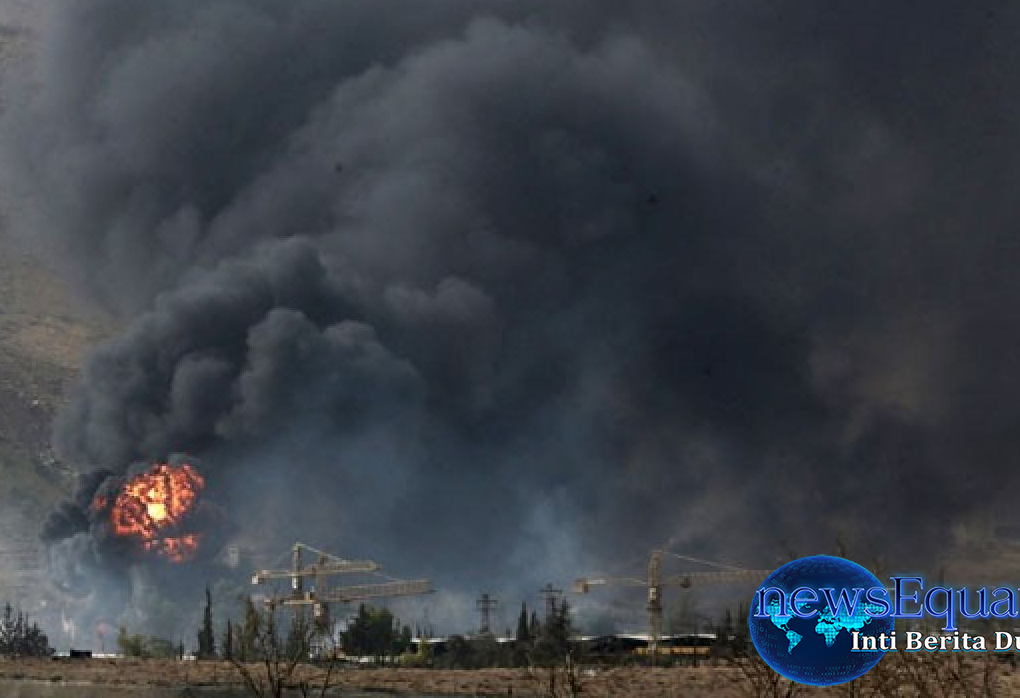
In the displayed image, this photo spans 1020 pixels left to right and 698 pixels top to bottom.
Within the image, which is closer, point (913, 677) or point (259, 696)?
point (913, 677)

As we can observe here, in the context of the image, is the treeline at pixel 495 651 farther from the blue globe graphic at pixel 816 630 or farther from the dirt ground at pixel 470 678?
the blue globe graphic at pixel 816 630

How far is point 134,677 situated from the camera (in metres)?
149

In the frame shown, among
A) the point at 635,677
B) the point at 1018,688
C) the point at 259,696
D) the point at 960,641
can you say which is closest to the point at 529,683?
the point at 635,677

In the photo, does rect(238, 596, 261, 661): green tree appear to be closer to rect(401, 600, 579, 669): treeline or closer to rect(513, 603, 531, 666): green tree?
rect(401, 600, 579, 669): treeline

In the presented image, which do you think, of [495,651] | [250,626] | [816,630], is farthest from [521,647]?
[816,630]

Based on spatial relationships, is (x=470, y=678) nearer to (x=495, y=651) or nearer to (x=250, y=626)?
(x=495, y=651)

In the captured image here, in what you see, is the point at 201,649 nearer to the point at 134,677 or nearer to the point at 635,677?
the point at 134,677

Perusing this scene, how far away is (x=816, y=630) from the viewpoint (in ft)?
110

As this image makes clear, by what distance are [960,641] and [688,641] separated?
440 ft

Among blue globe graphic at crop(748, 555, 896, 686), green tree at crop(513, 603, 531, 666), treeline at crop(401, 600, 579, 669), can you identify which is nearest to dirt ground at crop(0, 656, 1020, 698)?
treeline at crop(401, 600, 579, 669)

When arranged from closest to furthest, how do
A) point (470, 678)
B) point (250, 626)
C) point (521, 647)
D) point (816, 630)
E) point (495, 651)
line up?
point (816, 630), point (250, 626), point (470, 678), point (521, 647), point (495, 651)

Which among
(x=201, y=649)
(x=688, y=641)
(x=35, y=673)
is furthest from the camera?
(x=201, y=649)

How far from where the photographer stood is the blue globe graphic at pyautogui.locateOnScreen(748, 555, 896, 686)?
3288 cm

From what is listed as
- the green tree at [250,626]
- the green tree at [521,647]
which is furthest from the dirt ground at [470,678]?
the green tree at [250,626]
